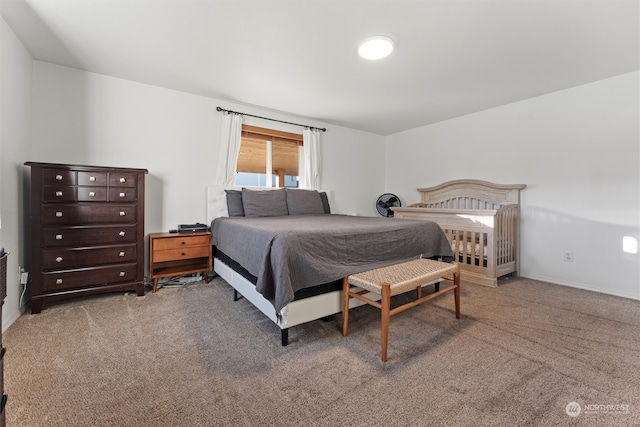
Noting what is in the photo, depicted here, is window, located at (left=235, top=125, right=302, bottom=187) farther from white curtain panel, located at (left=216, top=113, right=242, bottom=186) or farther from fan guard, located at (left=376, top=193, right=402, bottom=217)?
fan guard, located at (left=376, top=193, right=402, bottom=217)

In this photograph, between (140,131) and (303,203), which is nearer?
(140,131)

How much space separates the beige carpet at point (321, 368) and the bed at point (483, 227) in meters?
0.80

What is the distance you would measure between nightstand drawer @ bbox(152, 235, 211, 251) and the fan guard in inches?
120

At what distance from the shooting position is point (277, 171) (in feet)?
13.4

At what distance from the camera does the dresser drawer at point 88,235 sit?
2242 mm

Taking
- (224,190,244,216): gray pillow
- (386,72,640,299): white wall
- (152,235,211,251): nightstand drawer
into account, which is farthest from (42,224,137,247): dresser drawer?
(386,72,640,299): white wall

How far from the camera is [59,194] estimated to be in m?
2.26

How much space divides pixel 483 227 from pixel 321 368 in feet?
8.26

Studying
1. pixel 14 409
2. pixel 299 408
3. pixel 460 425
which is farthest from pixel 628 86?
pixel 14 409

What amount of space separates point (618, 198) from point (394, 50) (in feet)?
9.11

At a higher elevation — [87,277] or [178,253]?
[178,253]
